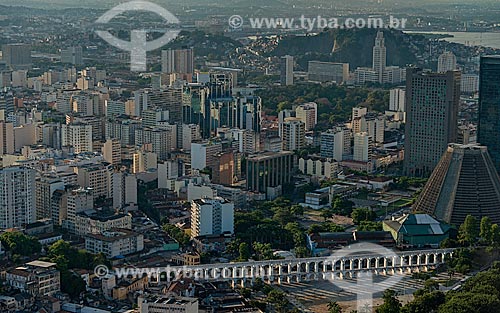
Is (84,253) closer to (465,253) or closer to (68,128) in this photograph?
(465,253)

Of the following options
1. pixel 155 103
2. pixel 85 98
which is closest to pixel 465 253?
pixel 155 103

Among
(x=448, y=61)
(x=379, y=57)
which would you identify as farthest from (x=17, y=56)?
(x=448, y=61)

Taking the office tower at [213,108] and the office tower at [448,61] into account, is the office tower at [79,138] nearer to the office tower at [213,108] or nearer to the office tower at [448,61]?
the office tower at [213,108]

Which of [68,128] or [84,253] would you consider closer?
[84,253]

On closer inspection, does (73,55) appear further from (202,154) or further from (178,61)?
(202,154)

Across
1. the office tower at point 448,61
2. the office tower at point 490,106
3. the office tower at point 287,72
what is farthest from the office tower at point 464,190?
the office tower at point 287,72
